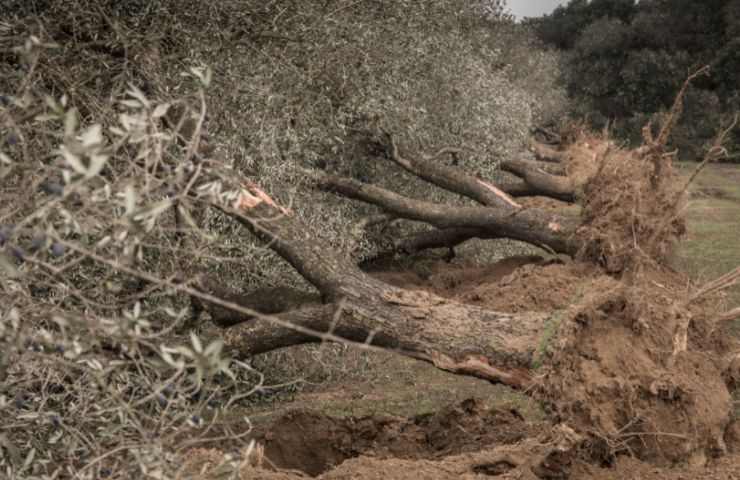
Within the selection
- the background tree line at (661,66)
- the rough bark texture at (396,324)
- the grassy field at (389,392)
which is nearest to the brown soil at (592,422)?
the rough bark texture at (396,324)

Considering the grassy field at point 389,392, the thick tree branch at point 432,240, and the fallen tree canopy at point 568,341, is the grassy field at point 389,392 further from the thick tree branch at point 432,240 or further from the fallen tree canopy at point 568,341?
Result: the thick tree branch at point 432,240

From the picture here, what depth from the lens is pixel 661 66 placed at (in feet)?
83.6

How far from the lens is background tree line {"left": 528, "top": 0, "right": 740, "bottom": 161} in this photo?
23891 mm

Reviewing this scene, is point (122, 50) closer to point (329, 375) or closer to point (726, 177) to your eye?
point (329, 375)

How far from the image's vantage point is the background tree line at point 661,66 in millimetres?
23891

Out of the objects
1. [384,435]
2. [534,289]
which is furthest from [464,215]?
[384,435]

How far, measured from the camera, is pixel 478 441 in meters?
5.78

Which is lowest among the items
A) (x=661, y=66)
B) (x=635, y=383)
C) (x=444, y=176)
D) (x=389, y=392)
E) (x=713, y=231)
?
(x=389, y=392)

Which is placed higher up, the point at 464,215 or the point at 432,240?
the point at 464,215

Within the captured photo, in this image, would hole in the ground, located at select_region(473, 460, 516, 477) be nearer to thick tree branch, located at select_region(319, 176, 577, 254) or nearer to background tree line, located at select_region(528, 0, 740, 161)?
thick tree branch, located at select_region(319, 176, 577, 254)

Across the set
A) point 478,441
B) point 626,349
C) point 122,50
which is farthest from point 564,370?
point 122,50

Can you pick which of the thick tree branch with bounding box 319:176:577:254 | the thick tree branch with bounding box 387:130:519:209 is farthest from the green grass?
the thick tree branch with bounding box 387:130:519:209

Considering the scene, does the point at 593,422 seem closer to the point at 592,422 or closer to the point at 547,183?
the point at 592,422

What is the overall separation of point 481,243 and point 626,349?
21.3ft
